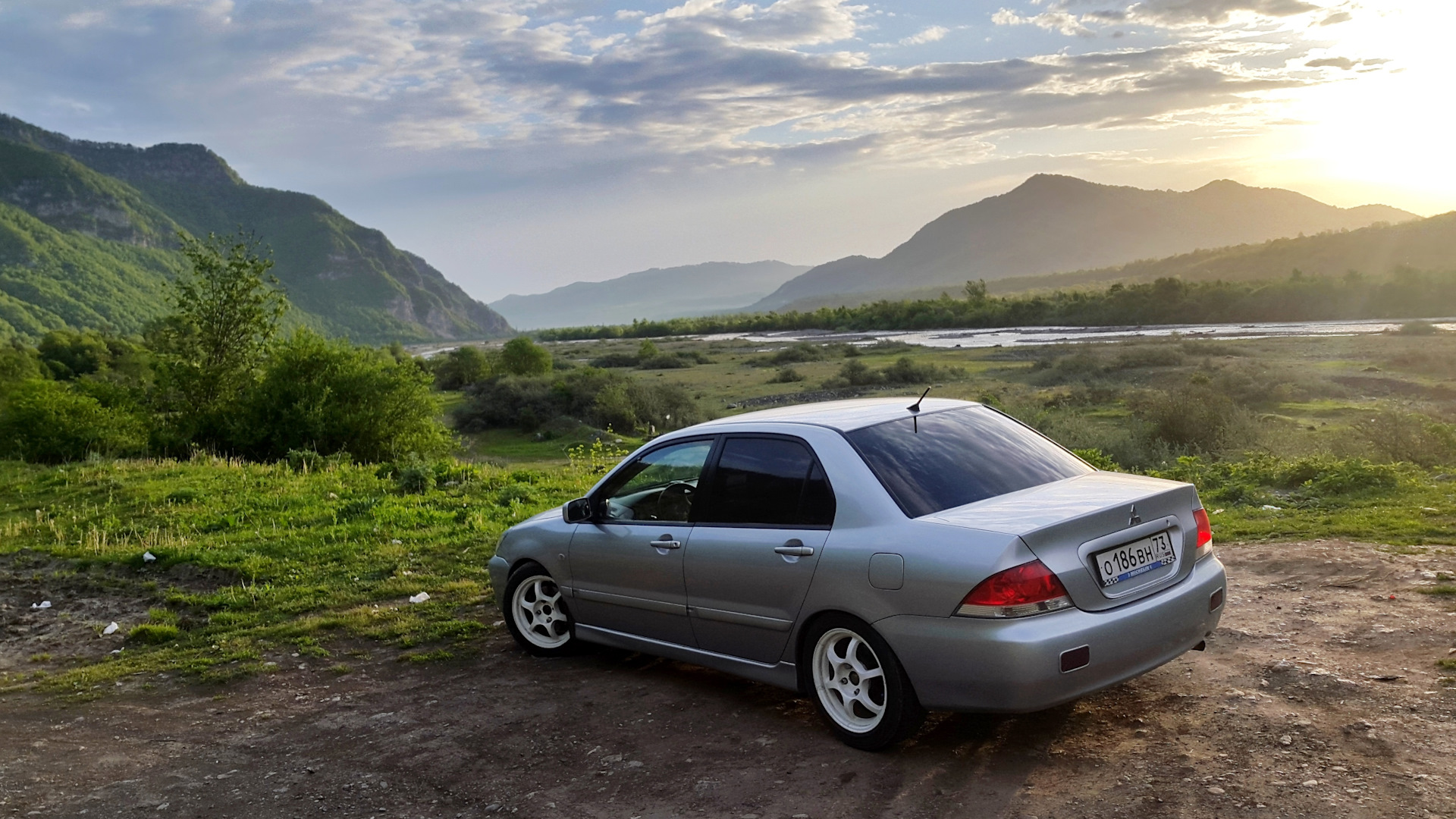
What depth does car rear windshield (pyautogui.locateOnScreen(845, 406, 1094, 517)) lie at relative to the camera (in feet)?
14.6

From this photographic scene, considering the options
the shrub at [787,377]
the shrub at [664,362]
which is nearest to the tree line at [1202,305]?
the shrub at [664,362]

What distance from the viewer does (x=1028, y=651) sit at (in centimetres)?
380

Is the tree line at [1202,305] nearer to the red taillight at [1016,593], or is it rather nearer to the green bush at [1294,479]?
the green bush at [1294,479]

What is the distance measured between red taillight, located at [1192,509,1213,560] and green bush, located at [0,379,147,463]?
68.5ft

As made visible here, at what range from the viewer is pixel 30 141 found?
198 m

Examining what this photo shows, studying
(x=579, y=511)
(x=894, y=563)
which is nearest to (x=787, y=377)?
(x=579, y=511)

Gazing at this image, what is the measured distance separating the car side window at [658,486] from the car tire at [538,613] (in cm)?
73

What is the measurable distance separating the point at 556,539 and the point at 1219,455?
14.2 metres

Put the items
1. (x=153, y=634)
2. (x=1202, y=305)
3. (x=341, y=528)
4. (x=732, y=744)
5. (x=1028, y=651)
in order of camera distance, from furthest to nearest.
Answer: (x=1202, y=305) < (x=341, y=528) < (x=153, y=634) < (x=732, y=744) < (x=1028, y=651)

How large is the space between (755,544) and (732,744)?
0.94 metres

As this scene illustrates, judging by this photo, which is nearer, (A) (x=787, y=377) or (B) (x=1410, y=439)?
(B) (x=1410, y=439)

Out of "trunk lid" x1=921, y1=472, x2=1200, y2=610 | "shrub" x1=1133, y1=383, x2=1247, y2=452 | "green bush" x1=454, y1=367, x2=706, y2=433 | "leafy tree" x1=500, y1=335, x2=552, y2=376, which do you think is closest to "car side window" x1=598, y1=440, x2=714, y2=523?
"trunk lid" x1=921, y1=472, x2=1200, y2=610

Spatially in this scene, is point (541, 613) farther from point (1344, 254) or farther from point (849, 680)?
point (1344, 254)

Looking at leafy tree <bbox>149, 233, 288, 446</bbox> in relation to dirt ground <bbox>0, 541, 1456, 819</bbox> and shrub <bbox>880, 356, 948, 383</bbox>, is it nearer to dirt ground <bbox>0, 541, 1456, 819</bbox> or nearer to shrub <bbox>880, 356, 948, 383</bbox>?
dirt ground <bbox>0, 541, 1456, 819</bbox>
